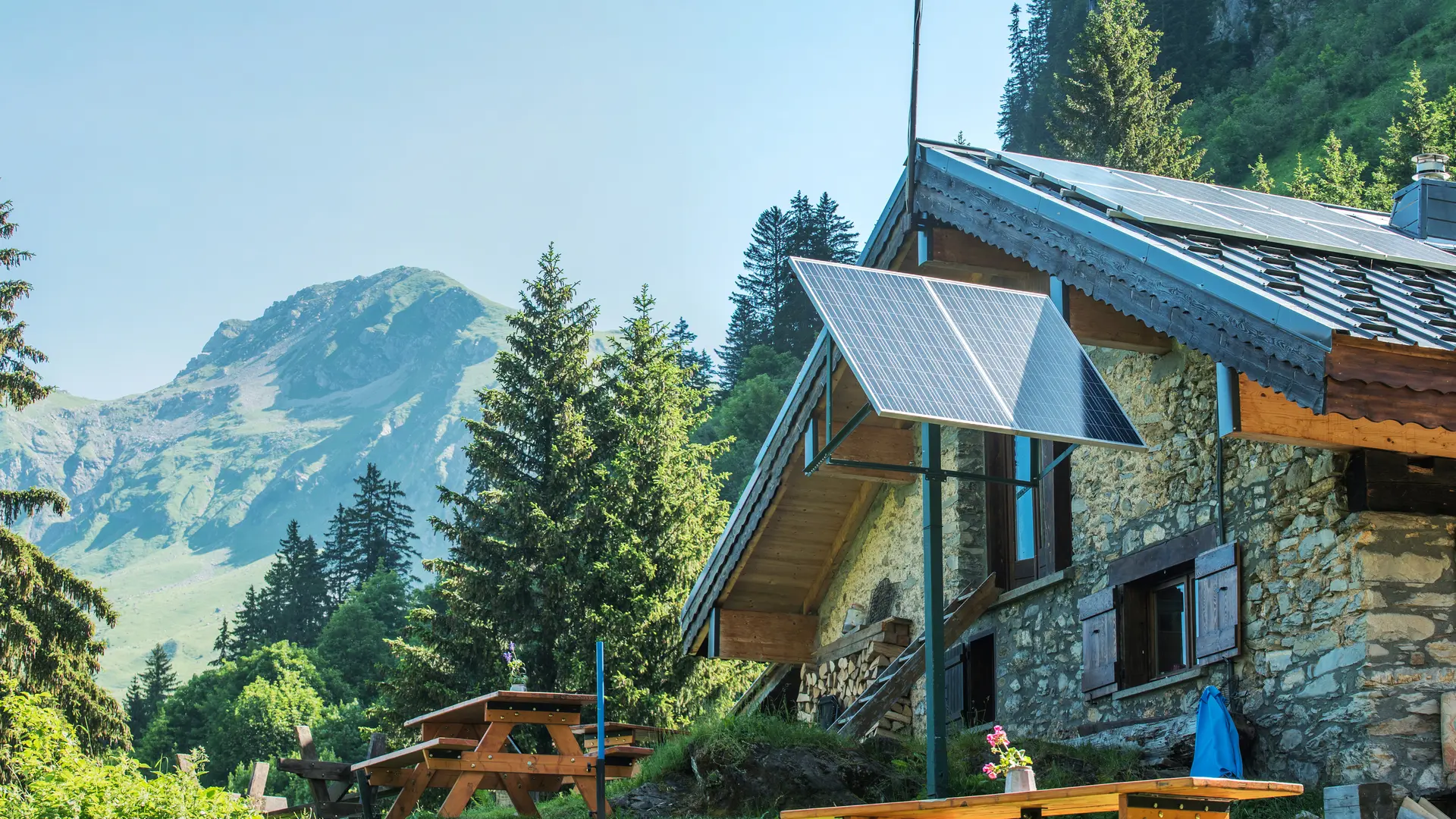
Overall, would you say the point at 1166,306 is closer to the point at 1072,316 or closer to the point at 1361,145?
the point at 1072,316

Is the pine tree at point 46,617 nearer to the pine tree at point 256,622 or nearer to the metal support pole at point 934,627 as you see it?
the metal support pole at point 934,627

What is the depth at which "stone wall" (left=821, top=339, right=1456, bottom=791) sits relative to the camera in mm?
8133

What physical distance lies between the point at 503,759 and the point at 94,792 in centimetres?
336

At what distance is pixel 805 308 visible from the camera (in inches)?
2539

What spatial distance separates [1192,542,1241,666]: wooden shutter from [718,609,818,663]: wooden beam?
6.41 metres

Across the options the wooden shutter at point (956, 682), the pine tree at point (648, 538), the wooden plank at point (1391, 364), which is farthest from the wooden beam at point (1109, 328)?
the pine tree at point (648, 538)

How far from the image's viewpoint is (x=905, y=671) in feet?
38.4

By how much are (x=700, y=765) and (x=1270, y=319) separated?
5.38 meters

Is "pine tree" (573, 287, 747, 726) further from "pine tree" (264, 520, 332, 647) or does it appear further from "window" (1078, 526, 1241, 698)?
"pine tree" (264, 520, 332, 647)

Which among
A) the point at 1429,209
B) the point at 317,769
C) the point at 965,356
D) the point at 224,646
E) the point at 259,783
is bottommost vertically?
the point at 259,783

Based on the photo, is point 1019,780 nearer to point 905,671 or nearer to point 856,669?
point 905,671

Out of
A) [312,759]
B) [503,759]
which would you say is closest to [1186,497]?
[503,759]

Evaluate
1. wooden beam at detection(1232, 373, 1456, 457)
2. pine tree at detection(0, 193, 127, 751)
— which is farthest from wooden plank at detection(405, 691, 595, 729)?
pine tree at detection(0, 193, 127, 751)

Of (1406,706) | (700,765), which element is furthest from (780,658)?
(1406,706)
